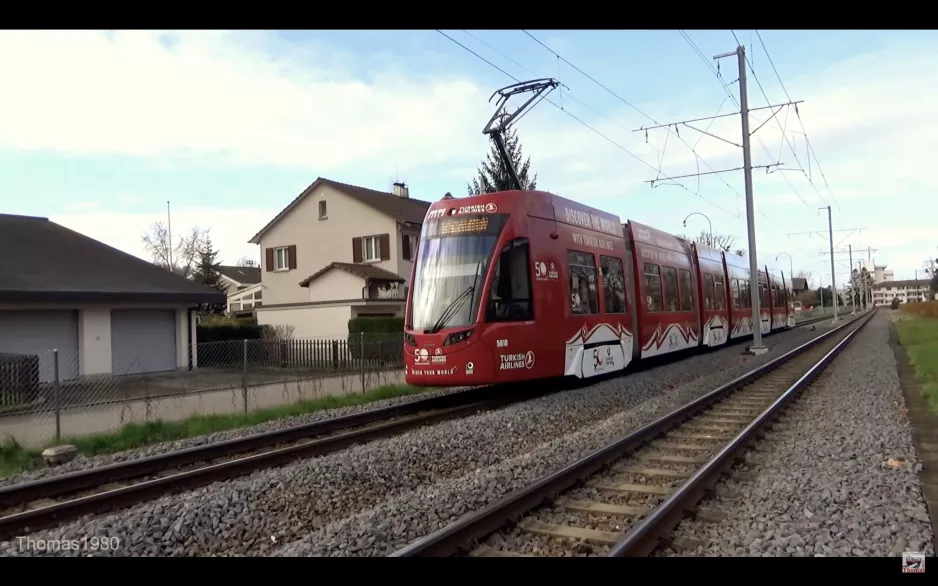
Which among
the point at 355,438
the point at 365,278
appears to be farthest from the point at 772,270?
the point at 355,438

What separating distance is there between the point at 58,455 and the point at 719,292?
2097cm

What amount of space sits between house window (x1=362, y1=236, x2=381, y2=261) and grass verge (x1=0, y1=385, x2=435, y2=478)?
74.7 feet

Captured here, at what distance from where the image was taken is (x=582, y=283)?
543 inches

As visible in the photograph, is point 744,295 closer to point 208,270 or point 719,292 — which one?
point 719,292

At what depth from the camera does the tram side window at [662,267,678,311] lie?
730 inches

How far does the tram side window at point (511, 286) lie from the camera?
1160cm

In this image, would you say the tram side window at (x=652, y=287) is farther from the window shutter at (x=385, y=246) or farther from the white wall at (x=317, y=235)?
the window shutter at (x=385, y=246)

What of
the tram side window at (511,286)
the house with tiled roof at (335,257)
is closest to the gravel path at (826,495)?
the tram side window at (511,286)

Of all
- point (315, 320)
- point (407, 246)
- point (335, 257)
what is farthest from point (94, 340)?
point (335, 257)

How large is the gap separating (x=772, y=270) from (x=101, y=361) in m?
30.8

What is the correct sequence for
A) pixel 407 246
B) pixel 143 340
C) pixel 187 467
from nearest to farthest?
pixel 187 467 < pixel 143 340 < pixel 407 246

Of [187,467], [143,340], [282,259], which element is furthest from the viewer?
[282,259]

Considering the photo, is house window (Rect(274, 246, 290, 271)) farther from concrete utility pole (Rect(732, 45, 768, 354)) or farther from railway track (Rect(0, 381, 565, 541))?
railway track (Rect(0, 381, 565, 541))
